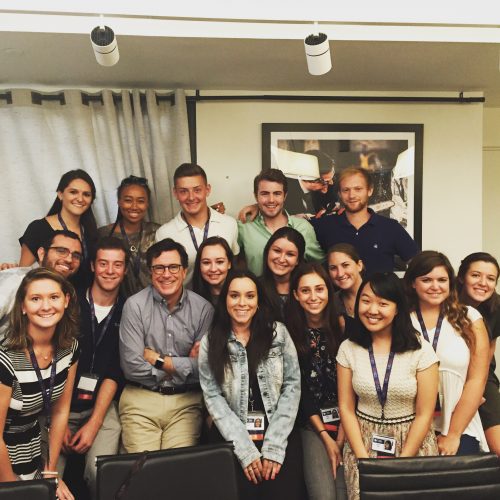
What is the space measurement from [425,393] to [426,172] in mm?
2186

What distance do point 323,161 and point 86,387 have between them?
7.54 ft

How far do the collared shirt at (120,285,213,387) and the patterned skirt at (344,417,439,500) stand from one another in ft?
2.82

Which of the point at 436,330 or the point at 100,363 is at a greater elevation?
the point at 436,330

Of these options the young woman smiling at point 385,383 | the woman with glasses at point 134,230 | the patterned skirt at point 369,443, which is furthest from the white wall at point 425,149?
the patterned skirt at point 369,443

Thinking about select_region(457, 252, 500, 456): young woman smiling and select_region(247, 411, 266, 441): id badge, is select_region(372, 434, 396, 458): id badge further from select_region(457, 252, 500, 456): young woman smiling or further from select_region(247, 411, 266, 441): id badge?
select_region(457, 252, 500, 456): young woman smiling

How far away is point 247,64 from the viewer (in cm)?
323

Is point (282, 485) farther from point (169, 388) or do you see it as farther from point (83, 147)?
point (83, 147)

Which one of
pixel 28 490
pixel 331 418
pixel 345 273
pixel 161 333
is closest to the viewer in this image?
pixel 28 490

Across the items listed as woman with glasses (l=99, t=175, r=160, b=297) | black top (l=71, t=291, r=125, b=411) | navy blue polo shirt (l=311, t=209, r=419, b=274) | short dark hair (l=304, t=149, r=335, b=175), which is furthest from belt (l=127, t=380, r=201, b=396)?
short dark hair (l=304, t=149, r=335, b=175)

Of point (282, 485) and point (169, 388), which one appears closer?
point (282, 485)

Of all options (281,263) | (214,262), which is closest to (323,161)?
(281,263)

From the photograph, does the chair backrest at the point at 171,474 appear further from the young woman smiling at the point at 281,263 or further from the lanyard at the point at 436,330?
the lanyard at the point at 436,330

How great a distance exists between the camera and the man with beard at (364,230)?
3.14 meters

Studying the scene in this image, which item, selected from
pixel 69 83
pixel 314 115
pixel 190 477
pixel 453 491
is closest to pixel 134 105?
pixel 69 83
